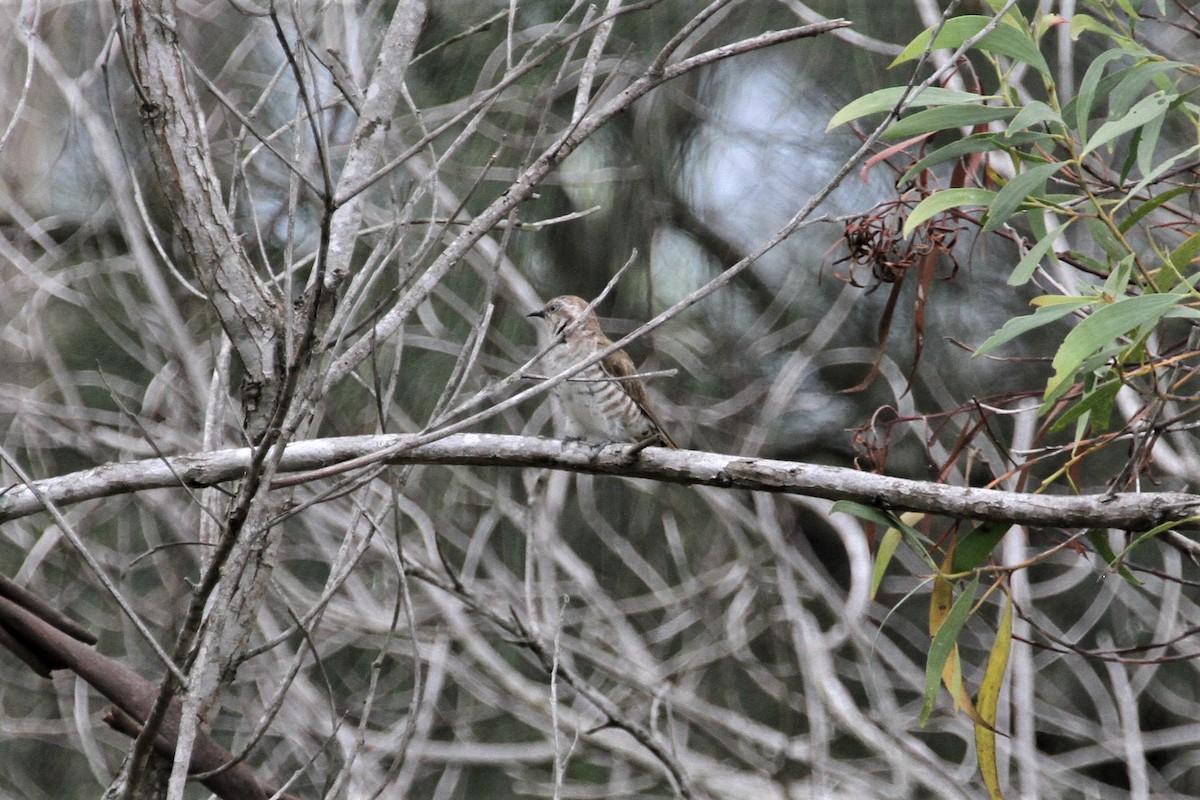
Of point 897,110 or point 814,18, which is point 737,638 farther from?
point 897,110

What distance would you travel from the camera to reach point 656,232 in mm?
5090

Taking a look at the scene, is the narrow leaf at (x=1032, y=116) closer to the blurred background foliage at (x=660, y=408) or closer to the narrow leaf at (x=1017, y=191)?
the narrow leaf at (x=1017, y=191)

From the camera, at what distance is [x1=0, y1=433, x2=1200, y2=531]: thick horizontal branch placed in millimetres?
1778

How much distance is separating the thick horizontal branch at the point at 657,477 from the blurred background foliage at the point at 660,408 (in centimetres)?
230

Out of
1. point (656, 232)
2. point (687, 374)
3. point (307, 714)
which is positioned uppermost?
point (656, 232)

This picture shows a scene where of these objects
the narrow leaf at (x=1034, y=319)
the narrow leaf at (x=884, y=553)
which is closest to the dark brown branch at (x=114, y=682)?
the narrow leaf at (x=884, y=553)

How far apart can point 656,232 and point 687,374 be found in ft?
2.49

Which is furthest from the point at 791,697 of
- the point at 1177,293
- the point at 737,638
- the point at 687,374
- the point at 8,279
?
the point at 8,279

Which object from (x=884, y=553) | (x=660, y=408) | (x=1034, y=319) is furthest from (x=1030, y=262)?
(x=660, y=408)

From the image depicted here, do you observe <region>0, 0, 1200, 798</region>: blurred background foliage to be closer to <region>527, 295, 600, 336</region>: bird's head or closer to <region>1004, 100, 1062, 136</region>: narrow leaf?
<region>527, 295, 600, 336</region>: bird's head

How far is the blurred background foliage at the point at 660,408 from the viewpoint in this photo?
15.1 feet

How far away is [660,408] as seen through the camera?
16.6 ft

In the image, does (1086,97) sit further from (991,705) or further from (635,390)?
(635,390)

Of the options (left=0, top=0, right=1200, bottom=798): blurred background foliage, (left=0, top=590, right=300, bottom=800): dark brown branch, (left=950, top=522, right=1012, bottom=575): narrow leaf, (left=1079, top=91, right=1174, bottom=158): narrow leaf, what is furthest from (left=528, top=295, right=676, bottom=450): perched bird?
(left=1079, top=91, right=1174, bottom=158): narrow leaf
